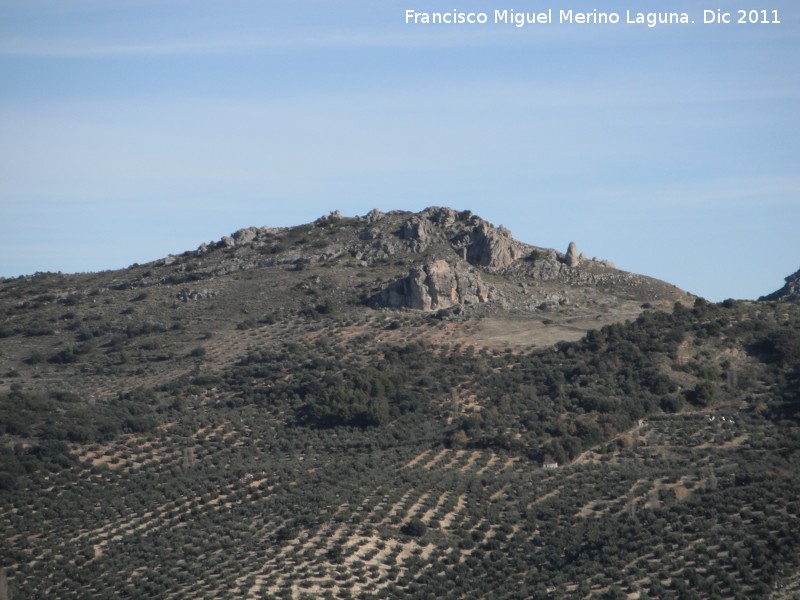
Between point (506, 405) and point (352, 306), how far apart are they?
2592cm

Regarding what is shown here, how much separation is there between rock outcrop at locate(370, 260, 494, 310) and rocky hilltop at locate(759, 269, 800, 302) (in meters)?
31.5

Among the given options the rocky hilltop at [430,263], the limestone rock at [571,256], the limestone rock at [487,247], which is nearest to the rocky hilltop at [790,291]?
the rocky hilltop at [430,263]

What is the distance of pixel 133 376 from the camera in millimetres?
98938

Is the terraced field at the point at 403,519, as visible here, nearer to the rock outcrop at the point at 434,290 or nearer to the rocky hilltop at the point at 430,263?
the rock outcrop at the point at 434,290

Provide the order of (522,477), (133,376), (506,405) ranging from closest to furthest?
(522,477) → (506,405) → (133,376)

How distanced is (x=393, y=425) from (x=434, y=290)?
22.7m

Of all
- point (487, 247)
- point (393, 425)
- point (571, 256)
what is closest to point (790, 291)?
point (571, 256)

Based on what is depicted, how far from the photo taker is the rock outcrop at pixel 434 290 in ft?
351

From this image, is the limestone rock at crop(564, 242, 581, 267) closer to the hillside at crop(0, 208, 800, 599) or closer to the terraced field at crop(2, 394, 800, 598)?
the hillside at crop(0, 208, 800, 599)

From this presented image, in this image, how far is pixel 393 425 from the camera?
8669 centimetres

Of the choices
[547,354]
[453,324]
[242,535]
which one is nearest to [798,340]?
[547,354]

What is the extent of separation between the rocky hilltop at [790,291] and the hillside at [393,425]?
12951 mm

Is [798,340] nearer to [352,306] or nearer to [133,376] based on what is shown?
[352,306]

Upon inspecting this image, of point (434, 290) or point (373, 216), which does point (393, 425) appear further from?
point (373, 216)
